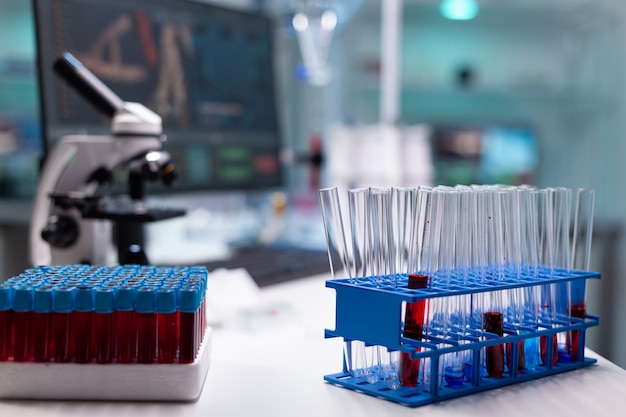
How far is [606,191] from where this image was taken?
12.6 feet

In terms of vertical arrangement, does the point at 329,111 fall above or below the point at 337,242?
above

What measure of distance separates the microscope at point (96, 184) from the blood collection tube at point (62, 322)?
17.2 inches

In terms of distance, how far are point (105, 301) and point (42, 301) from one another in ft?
0.26

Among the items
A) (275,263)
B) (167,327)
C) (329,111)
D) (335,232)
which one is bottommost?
(275,263)

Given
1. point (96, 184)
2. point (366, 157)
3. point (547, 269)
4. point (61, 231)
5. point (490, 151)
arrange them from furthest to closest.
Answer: point (490, 151) → point (366, 157) → point (96, 184) → point (61, 231) → point (547, 269)

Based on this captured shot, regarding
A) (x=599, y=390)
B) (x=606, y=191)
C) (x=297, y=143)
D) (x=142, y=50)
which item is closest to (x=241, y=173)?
(x=142, y=50)

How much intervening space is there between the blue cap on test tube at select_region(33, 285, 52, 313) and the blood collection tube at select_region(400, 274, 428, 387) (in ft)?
1.52

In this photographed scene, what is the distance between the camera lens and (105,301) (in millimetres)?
896

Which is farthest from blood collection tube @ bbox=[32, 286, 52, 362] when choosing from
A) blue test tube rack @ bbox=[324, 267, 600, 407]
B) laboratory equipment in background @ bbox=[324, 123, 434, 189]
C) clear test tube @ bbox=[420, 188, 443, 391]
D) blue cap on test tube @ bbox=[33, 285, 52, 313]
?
laboratory equipment in background @ bbox=[324, 123, 434, 189]

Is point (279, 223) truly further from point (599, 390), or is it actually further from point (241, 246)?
point (599, 390)

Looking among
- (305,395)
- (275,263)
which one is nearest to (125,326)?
(305,395)

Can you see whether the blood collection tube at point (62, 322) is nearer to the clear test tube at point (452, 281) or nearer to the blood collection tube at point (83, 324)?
the blood collection tube at point (83, 324)

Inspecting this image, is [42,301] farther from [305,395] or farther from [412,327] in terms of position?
[412,327]

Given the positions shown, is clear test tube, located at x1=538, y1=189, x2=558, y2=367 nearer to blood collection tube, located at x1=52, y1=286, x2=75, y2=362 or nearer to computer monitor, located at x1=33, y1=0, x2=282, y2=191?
blood collection tube, located at x1=52, y1=286, x2=75, y2=362
